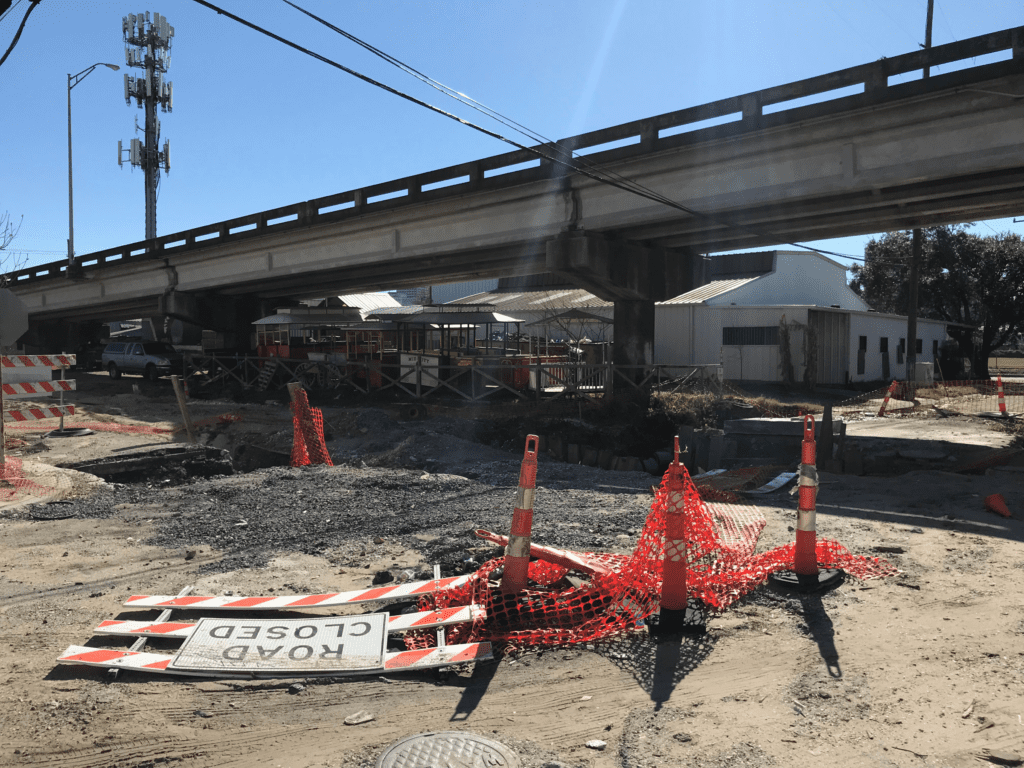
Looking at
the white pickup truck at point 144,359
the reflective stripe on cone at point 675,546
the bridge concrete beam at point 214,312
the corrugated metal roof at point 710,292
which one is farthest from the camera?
the white pickup truck at point 144,359

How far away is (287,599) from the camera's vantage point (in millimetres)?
5242

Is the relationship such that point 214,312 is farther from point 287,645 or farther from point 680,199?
point 287,645

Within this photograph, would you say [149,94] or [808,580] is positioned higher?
[149,94]

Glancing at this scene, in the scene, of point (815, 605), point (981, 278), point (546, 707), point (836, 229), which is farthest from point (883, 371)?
point (546, 707)

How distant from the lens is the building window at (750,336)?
30578mm

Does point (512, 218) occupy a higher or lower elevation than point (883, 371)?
higher

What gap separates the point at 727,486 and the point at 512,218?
495 inches

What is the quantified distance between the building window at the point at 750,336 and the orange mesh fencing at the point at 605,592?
2567cm

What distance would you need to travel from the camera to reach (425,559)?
6.49 metres

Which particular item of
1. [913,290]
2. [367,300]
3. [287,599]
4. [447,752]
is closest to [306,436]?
[287,599]

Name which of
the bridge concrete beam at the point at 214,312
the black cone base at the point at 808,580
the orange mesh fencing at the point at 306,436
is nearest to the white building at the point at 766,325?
the bridge concrete beam at the point at 214,312

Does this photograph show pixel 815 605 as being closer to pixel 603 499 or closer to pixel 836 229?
pixel 603 499

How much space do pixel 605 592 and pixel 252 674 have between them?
237cm

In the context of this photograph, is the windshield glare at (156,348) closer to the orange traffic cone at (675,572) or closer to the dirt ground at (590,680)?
the dirt ground at (590,680)
